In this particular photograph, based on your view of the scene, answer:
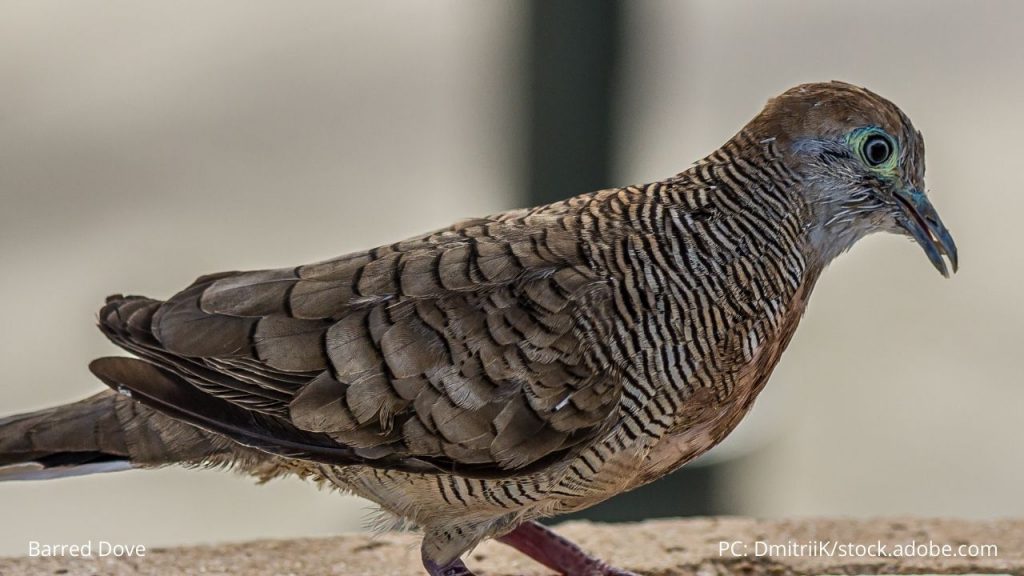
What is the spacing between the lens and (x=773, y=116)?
4695 mm

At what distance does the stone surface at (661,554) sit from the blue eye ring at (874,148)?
5.66 ft

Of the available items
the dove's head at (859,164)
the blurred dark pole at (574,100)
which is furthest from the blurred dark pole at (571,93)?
the dove's head at (859,164)

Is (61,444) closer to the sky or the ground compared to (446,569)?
closer to the sky

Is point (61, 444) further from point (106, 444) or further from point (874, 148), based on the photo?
point (874, 148)

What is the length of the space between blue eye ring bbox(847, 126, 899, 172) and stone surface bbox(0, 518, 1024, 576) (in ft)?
5.66

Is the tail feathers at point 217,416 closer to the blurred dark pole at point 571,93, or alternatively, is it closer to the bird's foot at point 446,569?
the bird's foot at point 446,569

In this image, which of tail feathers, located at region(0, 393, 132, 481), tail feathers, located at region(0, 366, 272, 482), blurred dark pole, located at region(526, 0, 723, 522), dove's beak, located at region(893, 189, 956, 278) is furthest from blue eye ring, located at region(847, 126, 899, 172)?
blurred dark pole, located at region(526, 0, 723, 522)

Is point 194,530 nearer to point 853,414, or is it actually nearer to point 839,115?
point 853,414

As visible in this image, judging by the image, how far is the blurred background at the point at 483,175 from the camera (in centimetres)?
923

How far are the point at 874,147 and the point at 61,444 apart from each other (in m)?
2.82

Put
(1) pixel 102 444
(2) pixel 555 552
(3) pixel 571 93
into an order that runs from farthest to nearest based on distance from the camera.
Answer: (3) pixel 571 93 < (2) pixel 555 552 < (1) pixel 102 444

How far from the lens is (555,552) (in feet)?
17.5

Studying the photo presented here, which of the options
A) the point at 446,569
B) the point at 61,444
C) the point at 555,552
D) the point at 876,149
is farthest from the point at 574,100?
the point at 61,444

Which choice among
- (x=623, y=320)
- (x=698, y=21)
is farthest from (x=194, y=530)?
(x=698, y=21)
